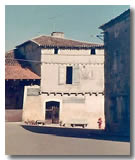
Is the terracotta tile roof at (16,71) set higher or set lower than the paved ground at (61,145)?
higher

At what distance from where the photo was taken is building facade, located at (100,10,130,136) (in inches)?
345

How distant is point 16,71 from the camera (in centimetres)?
1233

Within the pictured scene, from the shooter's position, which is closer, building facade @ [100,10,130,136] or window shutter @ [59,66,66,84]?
building facade @ [100,10,130,136]

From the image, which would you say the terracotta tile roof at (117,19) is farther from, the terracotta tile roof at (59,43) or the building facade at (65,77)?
the building facade at (65,77)

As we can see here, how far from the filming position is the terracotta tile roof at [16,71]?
461 inches

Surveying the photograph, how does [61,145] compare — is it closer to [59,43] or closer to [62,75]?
[62,75]

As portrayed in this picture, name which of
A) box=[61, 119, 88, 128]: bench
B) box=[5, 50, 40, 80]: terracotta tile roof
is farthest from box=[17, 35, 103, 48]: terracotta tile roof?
box=[61, 119, 88, 128]: bench

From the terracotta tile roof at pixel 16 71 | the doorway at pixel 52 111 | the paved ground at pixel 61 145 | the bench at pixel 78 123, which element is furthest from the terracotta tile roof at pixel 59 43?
the paved ground at pixel 61 145

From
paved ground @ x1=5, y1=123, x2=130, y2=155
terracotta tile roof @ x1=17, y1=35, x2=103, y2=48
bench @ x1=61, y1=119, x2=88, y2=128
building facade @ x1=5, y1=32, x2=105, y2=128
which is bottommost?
bench @ x1=61, y1=119, x2=88, y2=128

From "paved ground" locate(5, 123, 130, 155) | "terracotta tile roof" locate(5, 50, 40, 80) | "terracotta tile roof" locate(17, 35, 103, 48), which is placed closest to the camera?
"paved ground" locate(5, 123, 130, 155)

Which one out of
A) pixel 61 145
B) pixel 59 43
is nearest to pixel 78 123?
pixel 59 43

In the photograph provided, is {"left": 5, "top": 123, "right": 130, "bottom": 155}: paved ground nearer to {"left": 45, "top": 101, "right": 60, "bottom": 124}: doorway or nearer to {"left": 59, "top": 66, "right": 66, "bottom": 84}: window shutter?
{"left": 45, "top": 101, "right": 60, "bottom": 124}: doorway

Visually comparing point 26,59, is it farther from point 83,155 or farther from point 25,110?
Answer: point 83,155

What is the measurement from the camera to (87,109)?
552 inches
